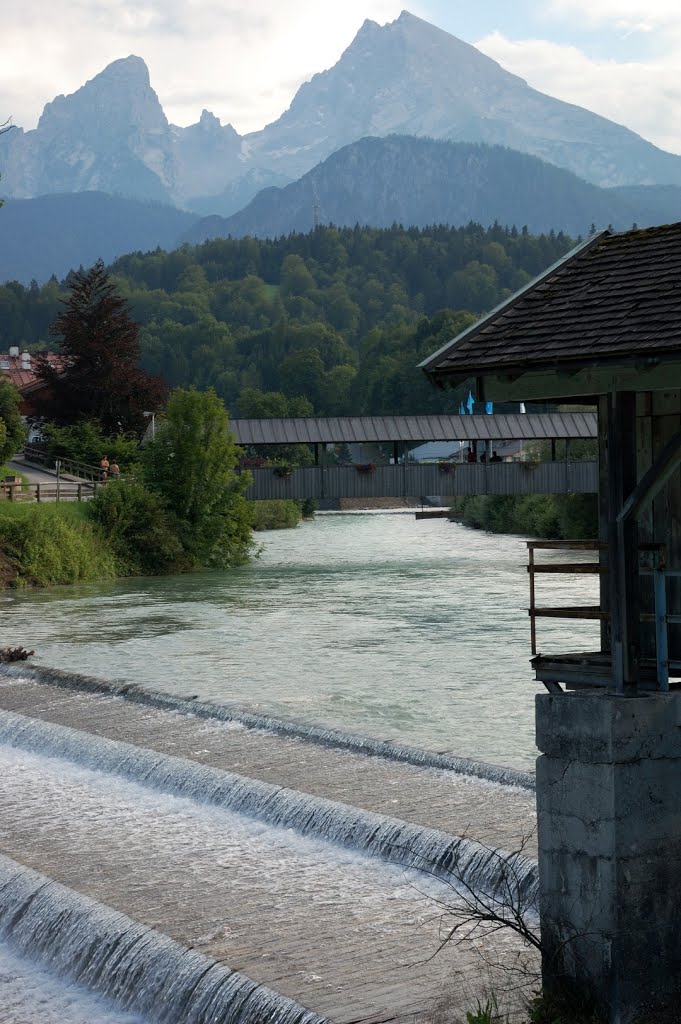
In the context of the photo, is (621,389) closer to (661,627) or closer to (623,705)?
(661,627)

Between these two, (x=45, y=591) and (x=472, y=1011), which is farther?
(x=45, y=591)

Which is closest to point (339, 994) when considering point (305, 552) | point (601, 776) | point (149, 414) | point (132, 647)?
point (601, 776)

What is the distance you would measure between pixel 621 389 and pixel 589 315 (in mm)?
562

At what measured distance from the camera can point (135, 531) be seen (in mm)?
37688

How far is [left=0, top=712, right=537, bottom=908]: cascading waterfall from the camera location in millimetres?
9469

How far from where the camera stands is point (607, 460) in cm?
757

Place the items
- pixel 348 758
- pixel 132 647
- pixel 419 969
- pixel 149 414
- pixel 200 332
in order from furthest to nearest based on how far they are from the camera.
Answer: pixel 200 332, pixel 149 414, pixel 132 647, pixel 348 758, pixel 419 969

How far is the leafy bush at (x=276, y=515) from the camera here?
204 ft

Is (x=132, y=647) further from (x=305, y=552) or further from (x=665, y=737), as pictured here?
(x=305, y=552)

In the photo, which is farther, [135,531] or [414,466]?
[414,466]

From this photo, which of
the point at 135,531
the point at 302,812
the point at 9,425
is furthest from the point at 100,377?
the point at 302,812

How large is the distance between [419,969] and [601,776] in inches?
79.7

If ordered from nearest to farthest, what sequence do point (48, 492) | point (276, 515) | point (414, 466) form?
1. point (48, 492)
2. point (414, 466)
3. point (276, 515)

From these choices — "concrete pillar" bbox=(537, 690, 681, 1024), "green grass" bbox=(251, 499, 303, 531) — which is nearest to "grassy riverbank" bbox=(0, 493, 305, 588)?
"green grass" bbox=(251, 499, 303, 531)
